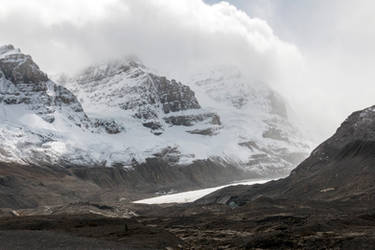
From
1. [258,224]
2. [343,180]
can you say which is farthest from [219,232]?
[343,180]

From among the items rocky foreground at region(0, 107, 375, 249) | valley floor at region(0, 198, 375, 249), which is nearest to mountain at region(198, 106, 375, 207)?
rocky foreground at region(0, 107, 375, 249)

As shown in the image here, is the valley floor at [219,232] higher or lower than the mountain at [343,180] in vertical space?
lower

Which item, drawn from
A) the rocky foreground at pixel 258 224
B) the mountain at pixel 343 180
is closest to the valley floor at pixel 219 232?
the rocky foreground at pixel 258 224

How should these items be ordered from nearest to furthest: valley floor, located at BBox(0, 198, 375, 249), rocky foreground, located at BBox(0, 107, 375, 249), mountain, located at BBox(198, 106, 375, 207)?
1. valley floor, located at BBox(0, 198, 375, 249)
2. rocky foreground, located at BBox(0, 107, 375, 249)
3. mountain, located at BBox(198, 106, 375, 207)

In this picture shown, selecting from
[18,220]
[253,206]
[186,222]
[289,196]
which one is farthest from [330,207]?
[18,220]

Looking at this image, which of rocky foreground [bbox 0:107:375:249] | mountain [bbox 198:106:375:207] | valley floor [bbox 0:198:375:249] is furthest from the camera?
mountain [bbox 198:106:375:207]

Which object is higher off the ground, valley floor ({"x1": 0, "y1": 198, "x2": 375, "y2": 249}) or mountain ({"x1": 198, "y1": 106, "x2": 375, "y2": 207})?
mountain ({"x1": 198, "y1": 106, "x2": 375, "y2": 207})

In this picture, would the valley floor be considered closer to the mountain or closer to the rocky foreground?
the rocky foreground

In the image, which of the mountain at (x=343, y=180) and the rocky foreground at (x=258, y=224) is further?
the mountain at (x=343, y=180)

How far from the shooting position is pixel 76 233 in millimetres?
90438

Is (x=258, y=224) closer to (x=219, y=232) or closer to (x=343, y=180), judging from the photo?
(x=219, y=232)

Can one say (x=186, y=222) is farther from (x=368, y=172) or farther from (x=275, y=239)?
(x=368, y=172)

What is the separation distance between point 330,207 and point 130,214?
8377cm

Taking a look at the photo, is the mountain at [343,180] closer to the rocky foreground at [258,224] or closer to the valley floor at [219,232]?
the rocky foreground at [258,224]
